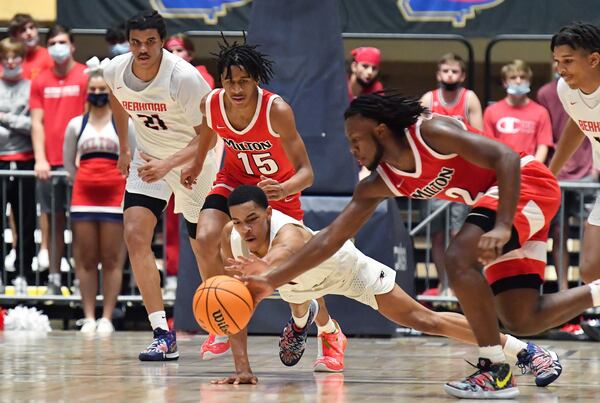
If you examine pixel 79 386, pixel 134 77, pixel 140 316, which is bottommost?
pixel 140 316

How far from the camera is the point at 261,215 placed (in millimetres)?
7434

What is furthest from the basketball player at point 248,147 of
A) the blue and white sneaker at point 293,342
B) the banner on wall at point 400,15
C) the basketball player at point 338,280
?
the banner on wall at point 400,15

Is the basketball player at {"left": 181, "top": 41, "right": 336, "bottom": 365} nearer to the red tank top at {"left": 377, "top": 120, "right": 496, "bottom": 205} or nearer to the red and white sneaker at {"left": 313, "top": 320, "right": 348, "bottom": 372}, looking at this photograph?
the red and white sneaker at {"left": 313, "top": 320, "right": 348, "bottom": 372}

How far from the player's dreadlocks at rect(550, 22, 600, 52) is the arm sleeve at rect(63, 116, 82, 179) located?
5855 mm

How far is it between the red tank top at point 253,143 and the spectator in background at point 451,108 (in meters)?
4.24

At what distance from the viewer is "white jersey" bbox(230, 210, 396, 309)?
26.1 feet

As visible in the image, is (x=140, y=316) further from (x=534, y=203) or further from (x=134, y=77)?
(x=534, y=203)

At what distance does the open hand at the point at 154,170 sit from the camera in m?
8.88

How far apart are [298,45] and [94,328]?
333 cm

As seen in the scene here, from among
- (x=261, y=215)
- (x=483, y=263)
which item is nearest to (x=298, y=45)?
(x=261, y=215)

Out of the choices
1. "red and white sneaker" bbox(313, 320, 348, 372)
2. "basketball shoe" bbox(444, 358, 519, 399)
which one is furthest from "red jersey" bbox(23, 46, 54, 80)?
"basketball shoe" bbox(444, 358, 519, 399)

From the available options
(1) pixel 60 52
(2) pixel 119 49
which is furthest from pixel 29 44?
(2) pixel 119 49

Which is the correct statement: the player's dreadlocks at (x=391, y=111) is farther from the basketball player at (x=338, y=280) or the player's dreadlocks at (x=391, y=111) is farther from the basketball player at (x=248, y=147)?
the basketball player at (x=248, y=147)

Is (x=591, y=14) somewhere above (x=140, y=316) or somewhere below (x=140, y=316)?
above
